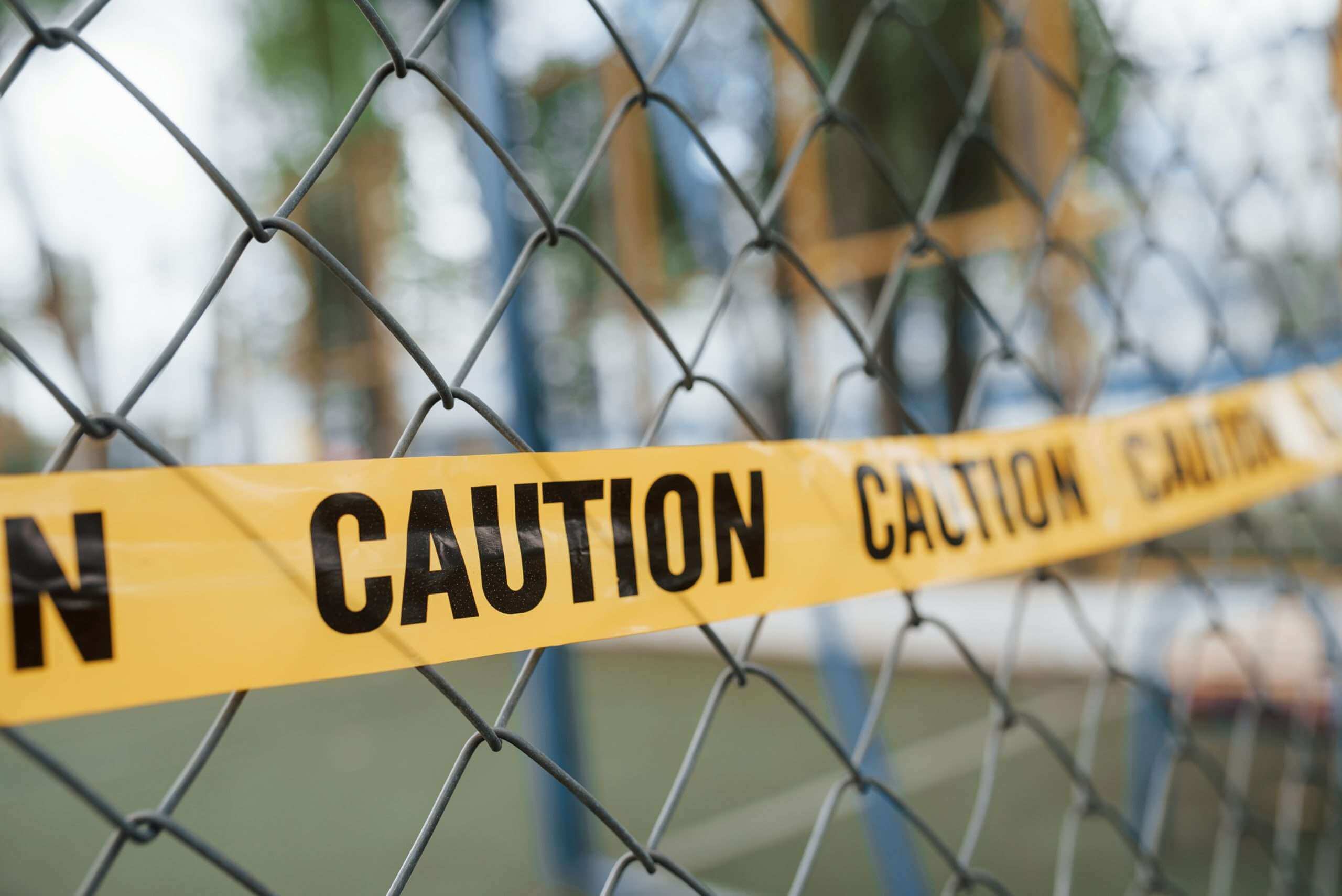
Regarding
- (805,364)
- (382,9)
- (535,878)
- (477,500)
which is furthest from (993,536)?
(805,364)

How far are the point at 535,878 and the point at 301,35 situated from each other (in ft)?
38.7

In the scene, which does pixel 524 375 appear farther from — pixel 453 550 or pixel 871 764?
pixel 453 550

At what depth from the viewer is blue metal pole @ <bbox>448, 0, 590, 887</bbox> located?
2.00 meters

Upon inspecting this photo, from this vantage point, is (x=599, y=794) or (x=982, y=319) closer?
(x=982, y=319)

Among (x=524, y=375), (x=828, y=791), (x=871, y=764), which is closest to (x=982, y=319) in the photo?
(x=524, y=375)

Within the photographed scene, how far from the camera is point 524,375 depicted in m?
2.07

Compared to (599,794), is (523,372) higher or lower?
higher

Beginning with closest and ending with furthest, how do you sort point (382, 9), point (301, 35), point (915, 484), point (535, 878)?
point (915, 484) < point (535, 878) < point (382, 9) < point (301, 35)

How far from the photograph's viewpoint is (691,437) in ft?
19.9

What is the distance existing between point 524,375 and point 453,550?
161 cm

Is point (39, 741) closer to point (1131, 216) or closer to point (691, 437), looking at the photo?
point (691, 437)

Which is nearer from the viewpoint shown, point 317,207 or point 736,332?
point 736,332

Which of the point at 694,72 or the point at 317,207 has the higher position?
the point at 317,207

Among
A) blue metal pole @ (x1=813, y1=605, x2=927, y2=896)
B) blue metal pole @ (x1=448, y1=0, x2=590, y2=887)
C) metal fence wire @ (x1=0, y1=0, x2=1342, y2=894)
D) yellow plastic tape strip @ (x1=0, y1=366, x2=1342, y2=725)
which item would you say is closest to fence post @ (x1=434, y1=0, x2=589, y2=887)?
blue metal pole @ (x1=448, y1=0, x2=590, y2=887)
